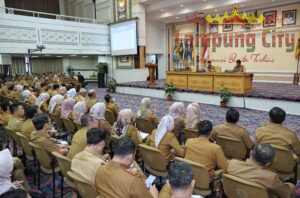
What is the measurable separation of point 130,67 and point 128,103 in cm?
639

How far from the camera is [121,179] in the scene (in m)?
1.73

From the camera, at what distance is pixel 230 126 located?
3348 mm

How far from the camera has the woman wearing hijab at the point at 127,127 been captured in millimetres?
3479

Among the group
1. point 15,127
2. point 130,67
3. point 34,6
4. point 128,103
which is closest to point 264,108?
point 128,103

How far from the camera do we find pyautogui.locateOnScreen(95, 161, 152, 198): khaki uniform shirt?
170 cm

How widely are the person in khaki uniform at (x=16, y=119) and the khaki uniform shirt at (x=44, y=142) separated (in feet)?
2.88

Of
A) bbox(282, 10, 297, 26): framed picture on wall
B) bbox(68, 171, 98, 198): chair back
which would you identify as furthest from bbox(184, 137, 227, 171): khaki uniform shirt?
bbox(282, 10, 297, 26): framed picture on wall

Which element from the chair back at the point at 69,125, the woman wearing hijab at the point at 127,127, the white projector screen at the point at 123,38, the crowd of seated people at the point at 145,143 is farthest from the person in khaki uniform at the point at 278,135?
the white projector screen at the point at 123,38

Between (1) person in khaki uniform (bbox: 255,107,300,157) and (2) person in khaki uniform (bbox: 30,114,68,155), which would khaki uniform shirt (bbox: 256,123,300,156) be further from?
(2) person in khaki uniform (bbox: 30,114,68,155)

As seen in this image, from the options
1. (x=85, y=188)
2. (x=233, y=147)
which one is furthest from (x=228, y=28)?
(x=85, y=188)

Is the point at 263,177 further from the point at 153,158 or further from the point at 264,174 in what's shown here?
the point at 153,158

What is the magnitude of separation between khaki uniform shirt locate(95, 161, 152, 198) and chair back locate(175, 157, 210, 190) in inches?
28.0

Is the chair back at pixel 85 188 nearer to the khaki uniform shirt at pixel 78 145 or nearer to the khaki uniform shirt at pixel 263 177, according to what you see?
the khaki uniform shirt at pixel 78 145

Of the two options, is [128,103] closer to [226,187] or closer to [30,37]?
[30,37]
